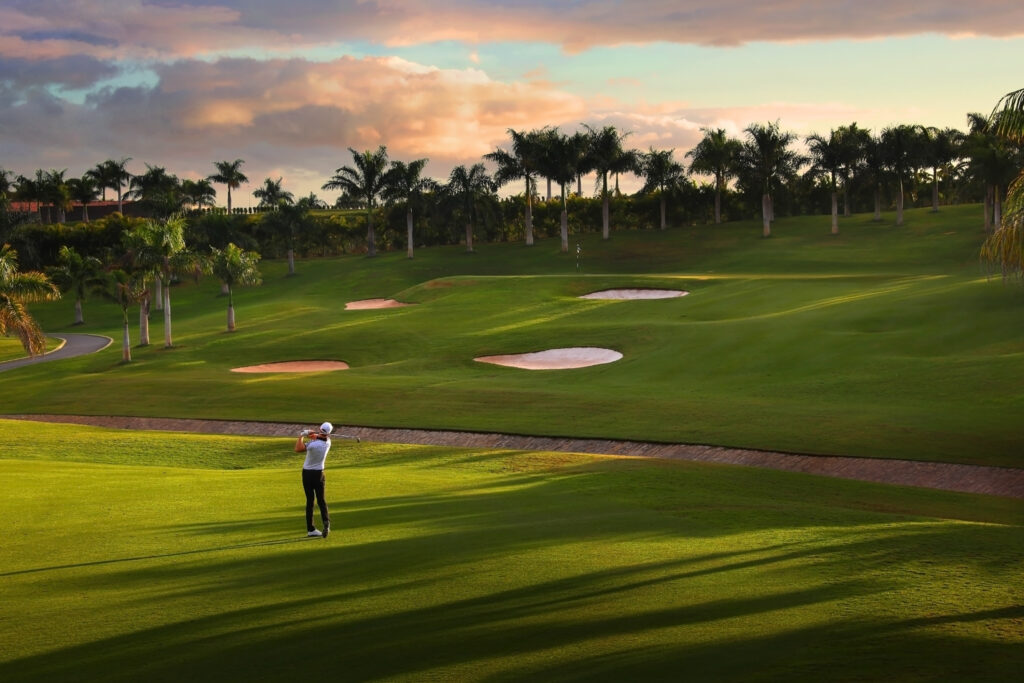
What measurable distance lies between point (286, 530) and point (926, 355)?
28.8 m

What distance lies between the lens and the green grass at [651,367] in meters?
29.9

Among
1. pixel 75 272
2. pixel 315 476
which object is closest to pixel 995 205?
pixel 75 272

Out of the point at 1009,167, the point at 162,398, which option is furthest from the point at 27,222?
the point at 1009,167

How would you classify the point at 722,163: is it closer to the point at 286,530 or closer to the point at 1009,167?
the point at 1009,167

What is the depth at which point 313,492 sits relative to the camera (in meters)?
16.2

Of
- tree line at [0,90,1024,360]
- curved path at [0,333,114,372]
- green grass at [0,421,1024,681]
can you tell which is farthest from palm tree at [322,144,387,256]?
green grass at [0,421,1024,681]

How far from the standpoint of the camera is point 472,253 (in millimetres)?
104250

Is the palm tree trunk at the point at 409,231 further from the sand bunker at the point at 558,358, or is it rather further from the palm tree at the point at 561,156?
the sand bunker at the point at 558,358

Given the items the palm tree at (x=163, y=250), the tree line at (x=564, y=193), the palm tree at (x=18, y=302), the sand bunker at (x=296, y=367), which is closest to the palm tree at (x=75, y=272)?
the tree line at (x=564, y=193)

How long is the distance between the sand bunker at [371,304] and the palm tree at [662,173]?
4262 cm

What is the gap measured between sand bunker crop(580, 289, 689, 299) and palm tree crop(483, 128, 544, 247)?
39143 millimetres

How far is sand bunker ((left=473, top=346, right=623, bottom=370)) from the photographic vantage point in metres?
45.7

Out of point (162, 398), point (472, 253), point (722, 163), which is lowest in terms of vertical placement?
point (162, 398)

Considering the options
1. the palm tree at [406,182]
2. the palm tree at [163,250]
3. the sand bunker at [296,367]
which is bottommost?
the sand bunker at [296,367]
